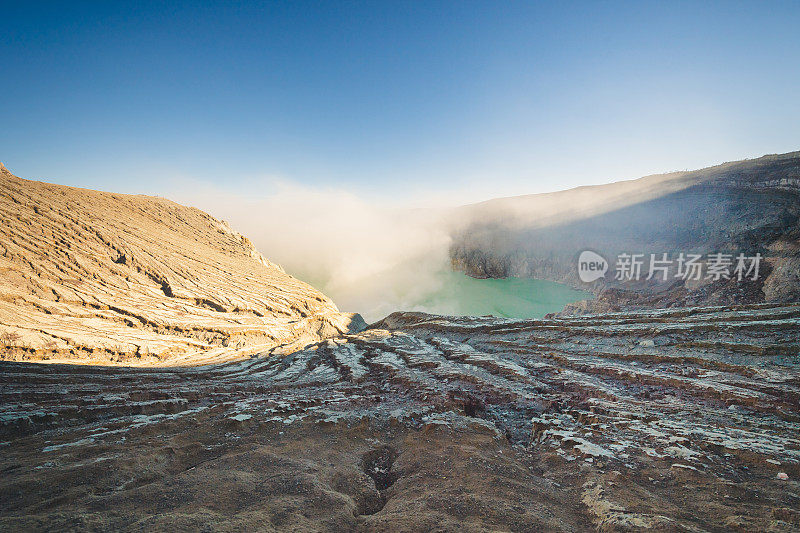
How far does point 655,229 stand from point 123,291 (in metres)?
46.9

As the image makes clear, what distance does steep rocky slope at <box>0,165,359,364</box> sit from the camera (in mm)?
12219

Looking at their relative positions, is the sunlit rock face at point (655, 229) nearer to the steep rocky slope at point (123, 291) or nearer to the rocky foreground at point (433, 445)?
the rocky foreground at point (433, 445)

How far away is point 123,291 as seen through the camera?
15914 millimetres

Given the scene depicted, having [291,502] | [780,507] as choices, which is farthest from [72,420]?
[780,507]

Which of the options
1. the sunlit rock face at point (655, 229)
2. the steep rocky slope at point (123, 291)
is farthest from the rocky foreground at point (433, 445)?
the sunlit rock face at point (655, 229)

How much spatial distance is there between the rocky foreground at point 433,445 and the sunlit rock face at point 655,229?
15.7 metres

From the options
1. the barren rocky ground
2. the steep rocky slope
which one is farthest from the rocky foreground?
the steep rocky slope

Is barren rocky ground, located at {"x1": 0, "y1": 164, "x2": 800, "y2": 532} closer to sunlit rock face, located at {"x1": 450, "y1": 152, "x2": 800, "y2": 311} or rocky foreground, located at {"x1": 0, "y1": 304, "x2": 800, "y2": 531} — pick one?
Answer: rocky foreground, located at {"x1": 0, "y1": 304, "x2": 800, "y2": 531}

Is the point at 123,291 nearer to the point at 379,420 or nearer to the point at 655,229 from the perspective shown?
the point at 379,420

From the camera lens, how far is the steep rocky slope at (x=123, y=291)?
1222 cm

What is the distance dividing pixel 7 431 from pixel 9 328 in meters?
9.01

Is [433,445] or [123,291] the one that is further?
[123,291]

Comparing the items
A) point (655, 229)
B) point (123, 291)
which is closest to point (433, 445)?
point (123, 291)

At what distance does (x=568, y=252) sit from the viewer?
39.8m
